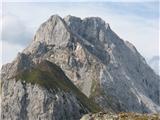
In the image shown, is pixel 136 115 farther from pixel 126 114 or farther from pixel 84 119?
pixel 84 119

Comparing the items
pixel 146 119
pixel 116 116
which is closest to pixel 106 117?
pixel 116 116

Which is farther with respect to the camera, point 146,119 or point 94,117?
point 94,117

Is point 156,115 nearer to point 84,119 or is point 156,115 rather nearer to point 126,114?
point 126,114

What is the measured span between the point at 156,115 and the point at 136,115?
3.49 metres

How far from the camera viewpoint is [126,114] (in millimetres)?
84062

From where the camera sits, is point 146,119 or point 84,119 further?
point 84,119

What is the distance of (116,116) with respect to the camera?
3300 inches

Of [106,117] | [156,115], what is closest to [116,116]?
[106,117]

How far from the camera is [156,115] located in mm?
83062

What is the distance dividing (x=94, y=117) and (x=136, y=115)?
7.85 metres

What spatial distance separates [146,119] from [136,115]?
4.01 m

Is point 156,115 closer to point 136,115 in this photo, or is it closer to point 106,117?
point 136,115

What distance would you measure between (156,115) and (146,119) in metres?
4.11

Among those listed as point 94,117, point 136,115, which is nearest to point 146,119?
point 136,115
